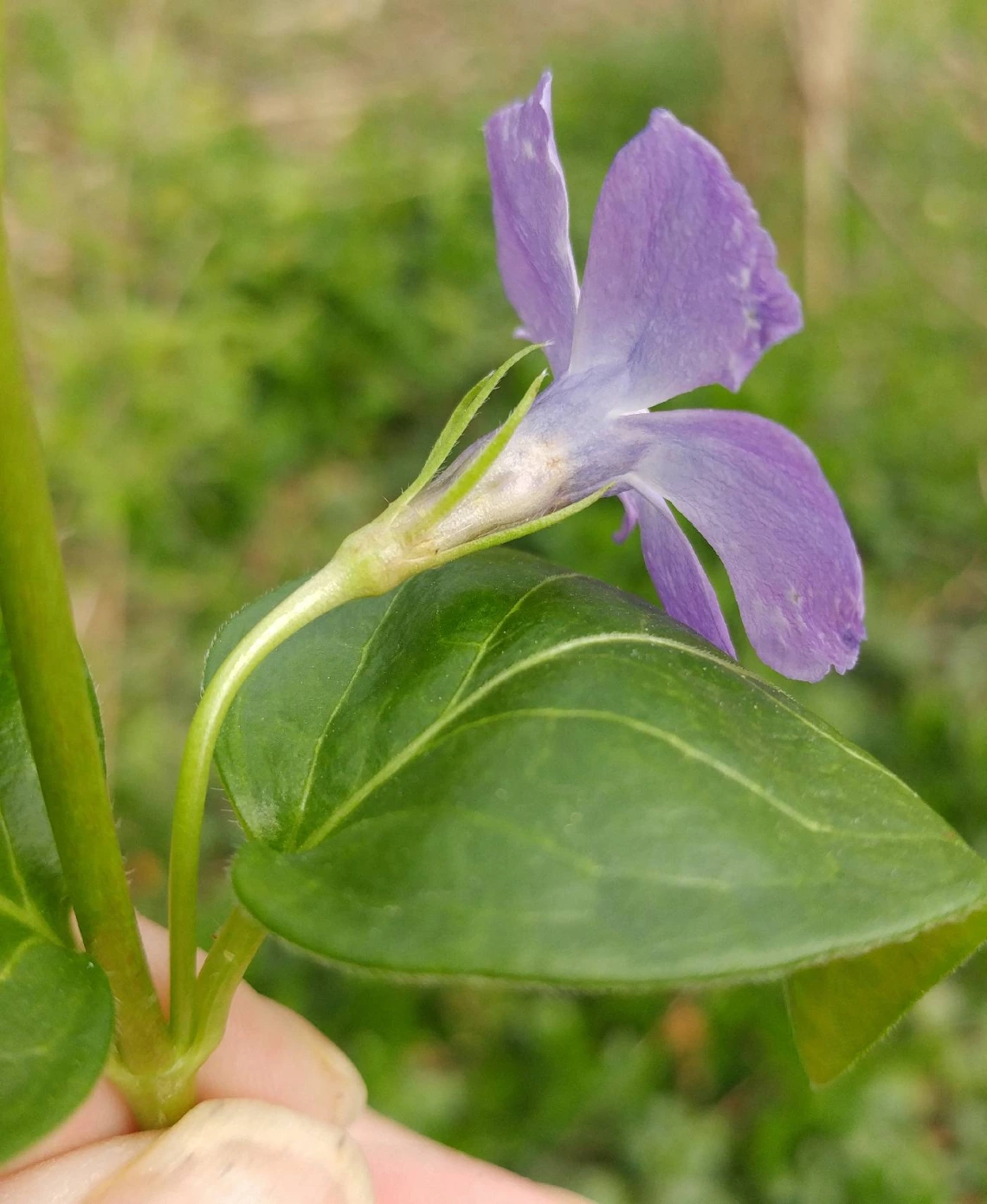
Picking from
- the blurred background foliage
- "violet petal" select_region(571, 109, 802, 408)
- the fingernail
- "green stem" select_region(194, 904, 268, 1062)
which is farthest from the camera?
the blurred background foliage

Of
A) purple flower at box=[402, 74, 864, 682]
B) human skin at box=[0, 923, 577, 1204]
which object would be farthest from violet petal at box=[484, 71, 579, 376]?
human skin at box=[0, 923, 577, 1204]

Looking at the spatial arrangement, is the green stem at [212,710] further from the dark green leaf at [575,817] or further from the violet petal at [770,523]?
the violet petal at [770,523]

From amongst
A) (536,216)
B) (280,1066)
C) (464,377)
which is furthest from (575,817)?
(464,377)

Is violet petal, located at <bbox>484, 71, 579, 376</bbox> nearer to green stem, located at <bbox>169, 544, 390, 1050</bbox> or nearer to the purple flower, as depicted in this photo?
the purple flower

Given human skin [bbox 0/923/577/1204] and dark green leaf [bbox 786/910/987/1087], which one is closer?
dark green leaf [bbox 786/910/987/1087]

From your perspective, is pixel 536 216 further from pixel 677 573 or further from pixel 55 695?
pixel 55 695

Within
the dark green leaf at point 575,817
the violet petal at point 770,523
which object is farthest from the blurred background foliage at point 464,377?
the violet petal at point 770,523

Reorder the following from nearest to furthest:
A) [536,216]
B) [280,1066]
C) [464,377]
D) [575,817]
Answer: [575,817] → [536,216] → [280,1066] → [464,377]
